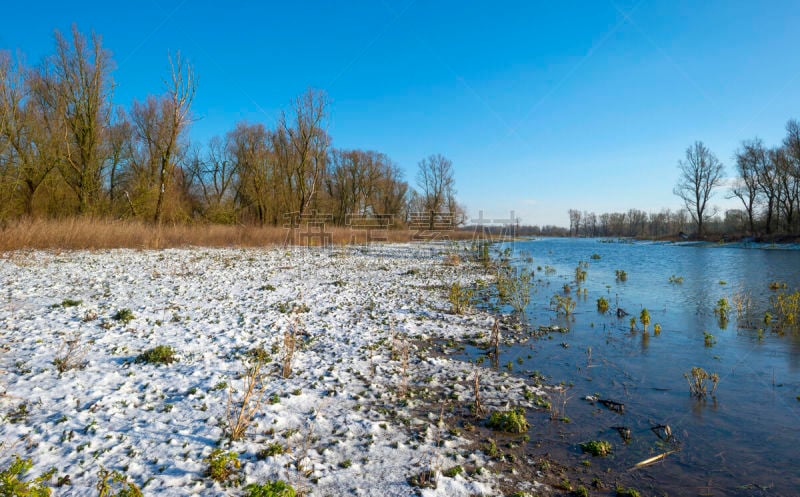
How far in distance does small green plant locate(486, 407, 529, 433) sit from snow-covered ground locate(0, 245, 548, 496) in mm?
433

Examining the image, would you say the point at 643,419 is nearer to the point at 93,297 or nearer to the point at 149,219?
the point at 93,297

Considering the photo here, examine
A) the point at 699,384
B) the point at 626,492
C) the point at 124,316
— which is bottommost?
the point at 626,492

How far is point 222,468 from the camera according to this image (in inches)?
116

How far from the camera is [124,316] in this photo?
22.2 ft

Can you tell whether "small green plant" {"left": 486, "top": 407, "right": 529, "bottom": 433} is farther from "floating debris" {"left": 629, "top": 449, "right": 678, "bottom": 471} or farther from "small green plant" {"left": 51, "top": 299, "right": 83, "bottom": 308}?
"small green plant" {"left": 51, "top": 299, "right": 83, "bottom": 308}

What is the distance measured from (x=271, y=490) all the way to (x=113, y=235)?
19.8 metres

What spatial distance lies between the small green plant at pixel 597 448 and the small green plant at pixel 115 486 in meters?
3.78

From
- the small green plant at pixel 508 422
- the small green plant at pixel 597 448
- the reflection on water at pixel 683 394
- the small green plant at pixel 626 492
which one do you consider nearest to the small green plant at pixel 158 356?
the small green plant at pixel 508 422

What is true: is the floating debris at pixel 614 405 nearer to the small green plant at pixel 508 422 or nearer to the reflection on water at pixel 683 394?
the reflection on water at pixel 683 394

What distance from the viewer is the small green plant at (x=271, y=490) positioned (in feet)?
8.48

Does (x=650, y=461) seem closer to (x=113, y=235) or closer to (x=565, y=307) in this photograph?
(x=565, y=307)

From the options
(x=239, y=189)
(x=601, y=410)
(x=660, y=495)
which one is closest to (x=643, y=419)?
(x=601, y=410)

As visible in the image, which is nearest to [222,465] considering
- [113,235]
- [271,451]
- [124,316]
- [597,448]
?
[271,451]

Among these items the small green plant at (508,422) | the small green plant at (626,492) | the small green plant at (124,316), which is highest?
the small green plant at (124,316)
